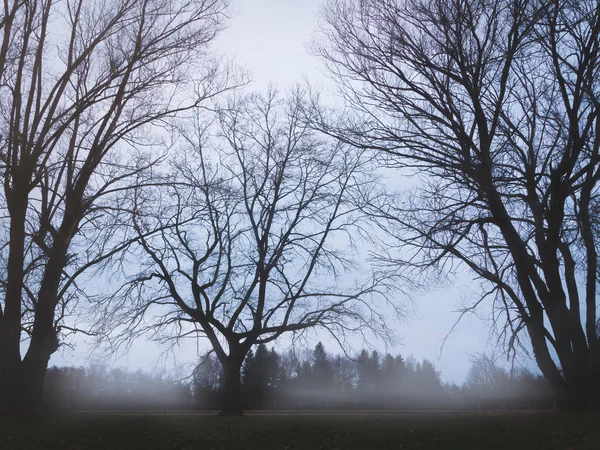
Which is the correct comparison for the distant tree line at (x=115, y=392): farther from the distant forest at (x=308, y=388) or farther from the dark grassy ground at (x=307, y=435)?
the dark grassy ground at (x=307, y=435)

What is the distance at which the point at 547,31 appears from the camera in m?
11.9

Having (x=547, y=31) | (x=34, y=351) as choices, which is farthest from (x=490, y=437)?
(x=34, y=351)

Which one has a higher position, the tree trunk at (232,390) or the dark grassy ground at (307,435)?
the tree trunk at (232,390)

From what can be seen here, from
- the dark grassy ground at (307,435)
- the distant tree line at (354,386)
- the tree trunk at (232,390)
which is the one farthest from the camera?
the distant tree line at (354,386)

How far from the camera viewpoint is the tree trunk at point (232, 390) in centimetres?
1830

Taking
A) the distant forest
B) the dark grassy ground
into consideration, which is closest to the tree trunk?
the distant forest

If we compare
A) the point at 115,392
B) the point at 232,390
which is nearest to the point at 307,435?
the point at 232,390

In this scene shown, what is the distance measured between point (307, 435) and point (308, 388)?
113 feet

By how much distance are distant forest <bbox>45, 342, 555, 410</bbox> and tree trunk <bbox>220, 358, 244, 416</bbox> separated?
917 millimetres

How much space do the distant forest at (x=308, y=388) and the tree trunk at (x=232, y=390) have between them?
3.01 feet

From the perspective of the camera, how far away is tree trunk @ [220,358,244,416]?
18.3 meters

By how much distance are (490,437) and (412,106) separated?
716 cm

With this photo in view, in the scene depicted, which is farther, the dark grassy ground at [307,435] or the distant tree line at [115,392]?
the distant tree line at [115,392]

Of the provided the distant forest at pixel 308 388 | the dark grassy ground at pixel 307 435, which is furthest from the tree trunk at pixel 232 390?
the dark grassy ground at pixel 307 435
